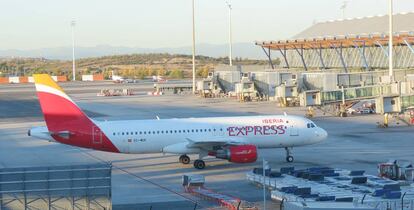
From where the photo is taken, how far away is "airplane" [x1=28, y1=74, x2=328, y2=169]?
155ft

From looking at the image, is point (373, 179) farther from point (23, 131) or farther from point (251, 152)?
point (23, 131)

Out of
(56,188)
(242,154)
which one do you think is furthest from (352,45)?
(56,188)

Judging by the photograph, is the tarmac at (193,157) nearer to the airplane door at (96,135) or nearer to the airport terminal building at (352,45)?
the airplane door at (96,135)

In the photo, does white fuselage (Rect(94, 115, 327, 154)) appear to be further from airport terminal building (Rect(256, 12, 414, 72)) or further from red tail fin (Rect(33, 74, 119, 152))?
airport terminal building (Rect(256, 12, 414, 72))

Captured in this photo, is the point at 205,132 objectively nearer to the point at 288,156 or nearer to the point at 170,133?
the point at 170,133

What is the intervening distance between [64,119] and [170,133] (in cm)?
662

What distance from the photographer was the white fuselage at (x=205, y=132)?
47.9m

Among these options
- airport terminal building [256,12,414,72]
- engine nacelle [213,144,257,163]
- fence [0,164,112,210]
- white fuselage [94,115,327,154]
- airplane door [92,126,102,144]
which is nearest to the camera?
→ fence [0,164,112,210]

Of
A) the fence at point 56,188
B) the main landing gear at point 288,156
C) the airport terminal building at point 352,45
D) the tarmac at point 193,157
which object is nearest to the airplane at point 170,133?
the main landing gear at point 288,156

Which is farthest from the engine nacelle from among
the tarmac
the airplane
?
the tarmac

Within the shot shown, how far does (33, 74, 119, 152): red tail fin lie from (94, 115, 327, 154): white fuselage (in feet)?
2.70

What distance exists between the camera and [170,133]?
4822cm

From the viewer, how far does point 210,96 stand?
129625 mm

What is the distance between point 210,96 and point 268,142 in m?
80.6
